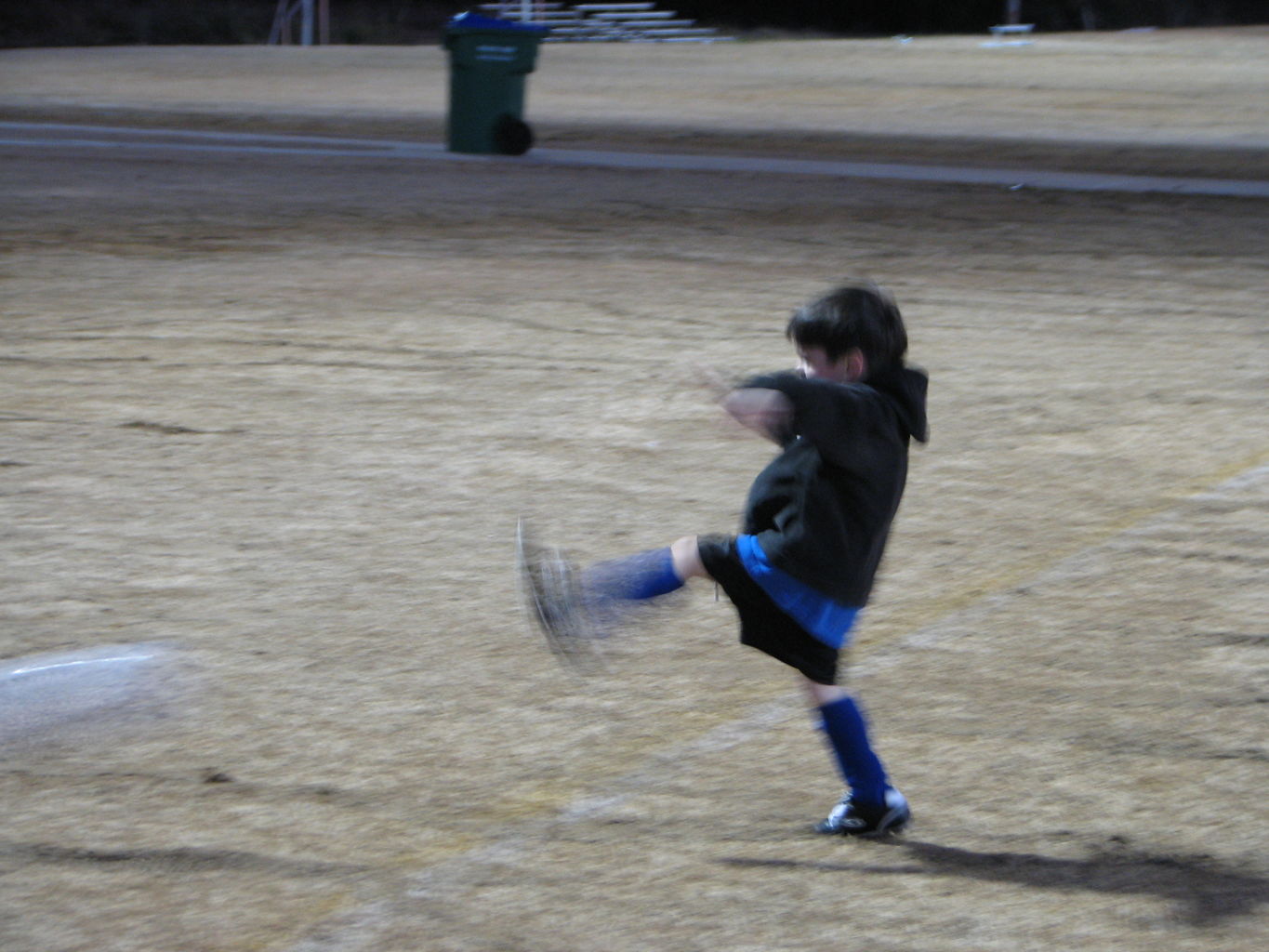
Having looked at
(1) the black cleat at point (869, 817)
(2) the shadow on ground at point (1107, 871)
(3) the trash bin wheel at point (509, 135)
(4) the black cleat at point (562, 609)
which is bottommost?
(2) the shadow on ground at point (1107, 871)

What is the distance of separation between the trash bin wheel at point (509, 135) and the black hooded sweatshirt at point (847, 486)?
51.6ft

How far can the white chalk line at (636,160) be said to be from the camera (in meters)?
16.5

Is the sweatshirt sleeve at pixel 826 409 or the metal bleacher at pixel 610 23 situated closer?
the sweatshirt sleeve at pixel 826 409

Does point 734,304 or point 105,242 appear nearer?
point 734,304

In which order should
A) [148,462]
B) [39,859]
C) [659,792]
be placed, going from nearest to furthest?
1. [39,859]
2. [659,792]
3. [148,462]

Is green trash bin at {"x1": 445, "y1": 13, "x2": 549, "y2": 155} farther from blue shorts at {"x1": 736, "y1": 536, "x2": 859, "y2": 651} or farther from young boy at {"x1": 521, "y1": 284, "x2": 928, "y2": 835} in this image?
blue shorts at {"x1": 736, "y1": 536, "x2": 859, "y2": 651}

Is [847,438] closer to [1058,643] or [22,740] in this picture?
[1058,643]

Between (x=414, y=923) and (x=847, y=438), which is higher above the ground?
(x=847, y=438)

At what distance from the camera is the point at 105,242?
493 inches

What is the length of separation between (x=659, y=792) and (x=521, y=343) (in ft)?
18.3

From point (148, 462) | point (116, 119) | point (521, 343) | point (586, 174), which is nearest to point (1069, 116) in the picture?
point (586, 174)

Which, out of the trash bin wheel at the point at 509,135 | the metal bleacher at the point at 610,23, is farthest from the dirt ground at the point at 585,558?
the metal bleacher at the point at 610,23

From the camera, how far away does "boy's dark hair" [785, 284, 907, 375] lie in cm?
332

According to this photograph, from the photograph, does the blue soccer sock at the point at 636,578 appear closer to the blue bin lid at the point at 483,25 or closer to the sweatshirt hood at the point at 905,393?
the sweatshirt hood at the point at 905,393
